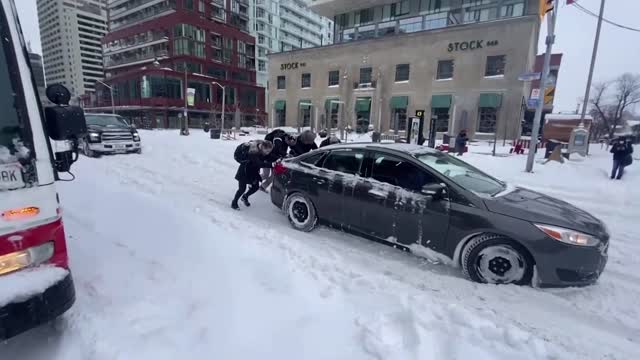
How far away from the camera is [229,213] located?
5363mm

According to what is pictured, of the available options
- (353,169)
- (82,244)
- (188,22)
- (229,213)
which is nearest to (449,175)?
(353,169)

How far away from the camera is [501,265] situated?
10.9 feet

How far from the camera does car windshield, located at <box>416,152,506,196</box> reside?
12.2 feet

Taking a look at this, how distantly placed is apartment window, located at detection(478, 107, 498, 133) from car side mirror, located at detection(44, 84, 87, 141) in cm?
3061

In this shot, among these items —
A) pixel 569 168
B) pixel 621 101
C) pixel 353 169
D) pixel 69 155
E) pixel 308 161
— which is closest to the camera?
pixel 69 155

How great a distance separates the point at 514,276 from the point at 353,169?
2.29 m

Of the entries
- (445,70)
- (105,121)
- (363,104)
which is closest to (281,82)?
(363,104)

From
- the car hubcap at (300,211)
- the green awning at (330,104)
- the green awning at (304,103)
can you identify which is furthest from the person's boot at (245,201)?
the green awning at (304,103)

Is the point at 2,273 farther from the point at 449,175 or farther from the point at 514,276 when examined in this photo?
the point at 514,276

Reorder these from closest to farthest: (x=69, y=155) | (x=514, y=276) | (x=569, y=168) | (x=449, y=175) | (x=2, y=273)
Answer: (x=2, y=273)
(x=69, y=155)
(x=514, y=276)
(x=449, y=175)
(x=569, y=168)

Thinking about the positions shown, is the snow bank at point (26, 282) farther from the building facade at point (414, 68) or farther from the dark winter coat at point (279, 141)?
the building facade at point (414, 68)

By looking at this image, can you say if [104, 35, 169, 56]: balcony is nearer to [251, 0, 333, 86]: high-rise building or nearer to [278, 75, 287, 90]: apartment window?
[251, 0, 333, 86]: high-rise building

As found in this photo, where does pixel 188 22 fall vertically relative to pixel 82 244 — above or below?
above

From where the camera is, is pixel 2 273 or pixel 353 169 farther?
pixel 353 169
